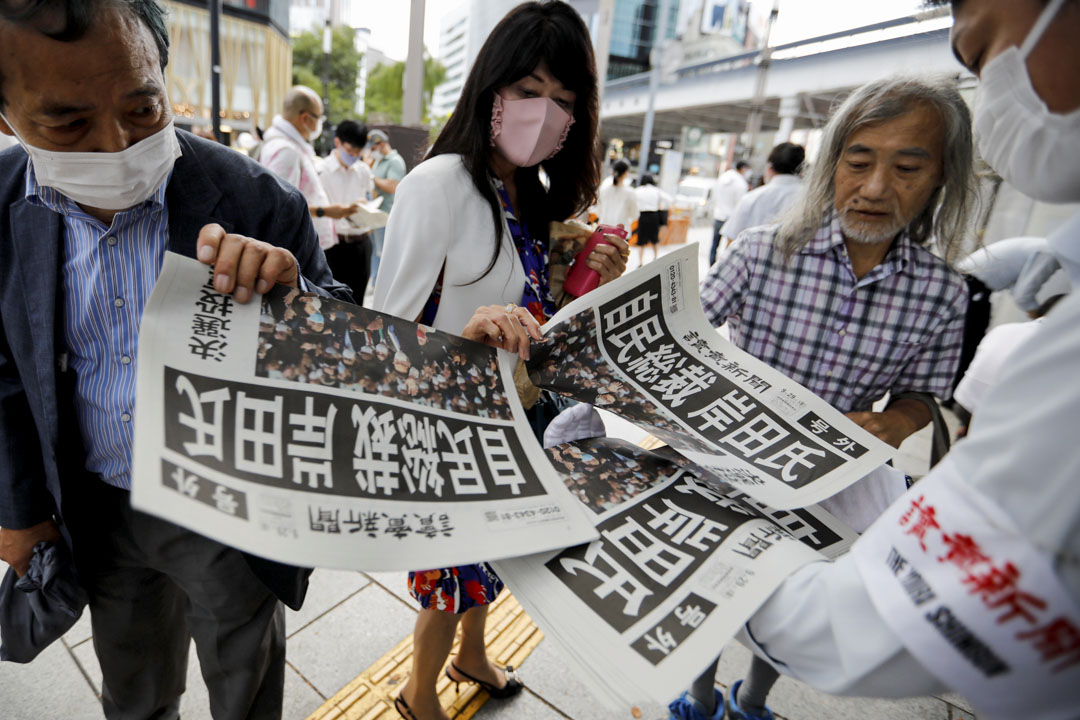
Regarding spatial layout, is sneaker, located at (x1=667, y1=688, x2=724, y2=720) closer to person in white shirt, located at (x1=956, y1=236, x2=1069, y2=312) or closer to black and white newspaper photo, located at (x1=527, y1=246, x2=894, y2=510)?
black and white newspaper photo, located at (x1=527, y1=246, x2=894, y2=510)

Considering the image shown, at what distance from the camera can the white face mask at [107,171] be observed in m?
0.81

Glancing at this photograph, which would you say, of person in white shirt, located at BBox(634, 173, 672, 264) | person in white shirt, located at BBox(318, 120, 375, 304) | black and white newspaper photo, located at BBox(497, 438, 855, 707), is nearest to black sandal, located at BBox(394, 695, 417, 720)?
black and white newspaper photo, located at BBox(497, 438, 855, 707)

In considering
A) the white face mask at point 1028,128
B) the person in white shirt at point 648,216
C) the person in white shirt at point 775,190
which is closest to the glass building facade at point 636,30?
the person in white shirt at point 648,216

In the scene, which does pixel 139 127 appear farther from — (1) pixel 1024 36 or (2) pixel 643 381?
(1) pixel 1024 36

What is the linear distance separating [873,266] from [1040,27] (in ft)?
2.66

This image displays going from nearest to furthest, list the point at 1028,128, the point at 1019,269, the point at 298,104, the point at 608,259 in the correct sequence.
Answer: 1. the point at 1028,128
2. the point at 608,259
3. the point at 1019,269
4. the point at 298,104

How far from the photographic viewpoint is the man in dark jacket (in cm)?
76

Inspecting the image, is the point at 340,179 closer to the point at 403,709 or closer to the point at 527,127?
the point at 527,127

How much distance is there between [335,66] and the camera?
30.9 meters

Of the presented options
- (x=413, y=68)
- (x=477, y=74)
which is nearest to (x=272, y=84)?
(x=413, y=68)

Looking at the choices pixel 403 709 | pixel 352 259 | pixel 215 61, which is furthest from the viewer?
pixel 215 61

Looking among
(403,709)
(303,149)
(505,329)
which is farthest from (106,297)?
(303,149)

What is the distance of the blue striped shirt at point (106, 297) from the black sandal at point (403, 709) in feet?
2.96

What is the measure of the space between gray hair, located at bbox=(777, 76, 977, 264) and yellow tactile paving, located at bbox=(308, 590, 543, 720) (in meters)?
1.40
